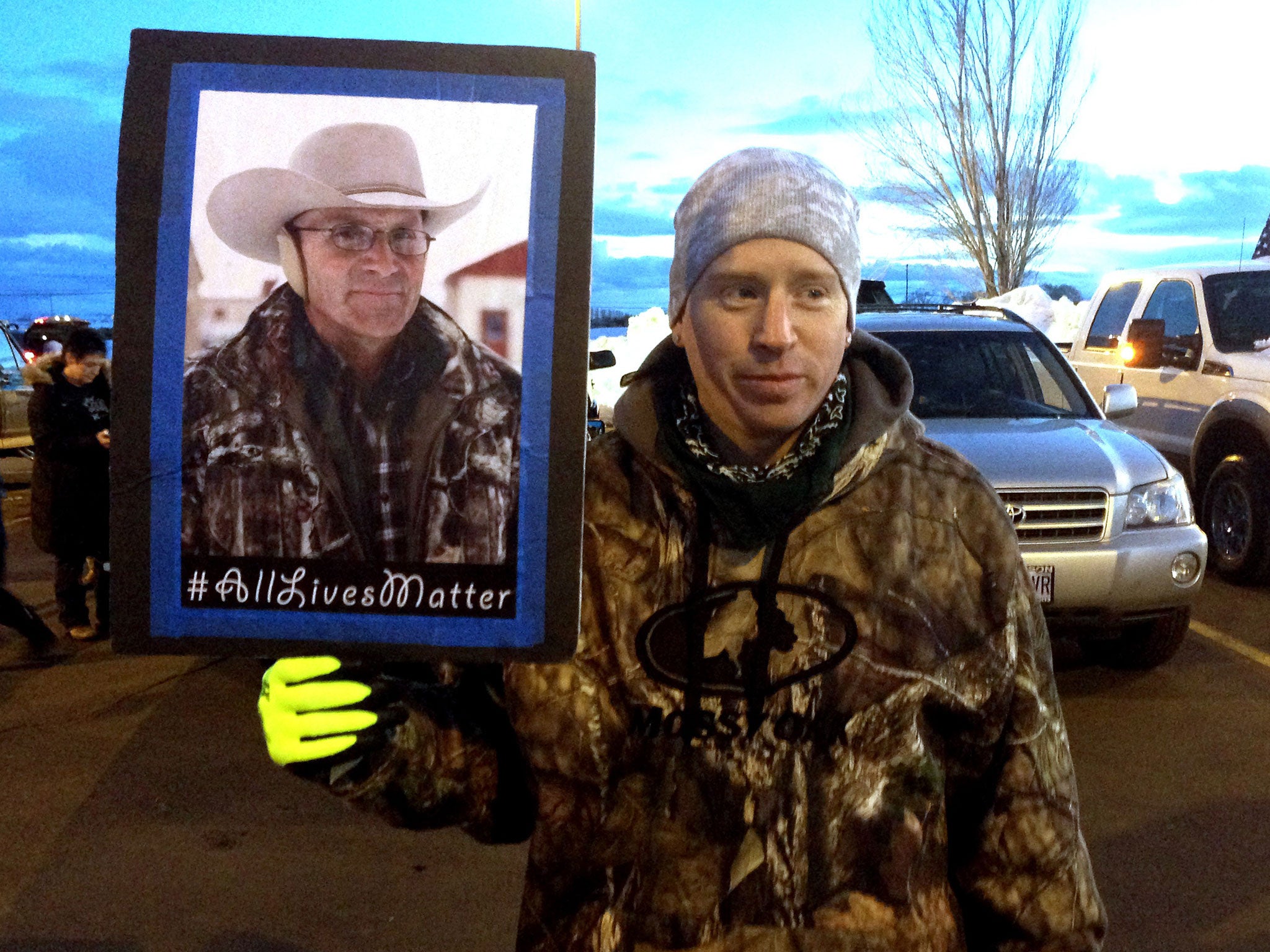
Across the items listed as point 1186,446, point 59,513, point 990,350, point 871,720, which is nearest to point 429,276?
point 871,720

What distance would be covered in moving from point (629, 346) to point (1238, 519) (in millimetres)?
16658

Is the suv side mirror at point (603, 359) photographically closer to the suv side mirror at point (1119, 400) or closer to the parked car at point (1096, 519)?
the parked car at point (1096, 519)

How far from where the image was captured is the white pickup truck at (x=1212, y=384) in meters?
8.45

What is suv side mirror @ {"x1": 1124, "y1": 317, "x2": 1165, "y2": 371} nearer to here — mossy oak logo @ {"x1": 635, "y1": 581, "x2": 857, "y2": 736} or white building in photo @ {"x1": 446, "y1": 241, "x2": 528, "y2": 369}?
mossy oak logo @ {"x1": 635, "y1": 581, "x2": 857, "y2": 736}

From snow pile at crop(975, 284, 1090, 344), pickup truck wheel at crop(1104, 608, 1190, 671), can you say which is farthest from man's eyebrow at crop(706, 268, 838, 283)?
snow pile at crop(975, 284, 1090, 344)

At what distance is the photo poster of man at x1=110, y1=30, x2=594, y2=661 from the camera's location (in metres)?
1.36

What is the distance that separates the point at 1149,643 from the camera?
6426 mm

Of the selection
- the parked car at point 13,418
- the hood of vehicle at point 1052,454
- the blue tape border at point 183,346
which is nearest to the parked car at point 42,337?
the parked car at point 13,418

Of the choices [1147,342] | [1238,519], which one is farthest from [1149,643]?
[1147,342]

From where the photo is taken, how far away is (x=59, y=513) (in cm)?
759

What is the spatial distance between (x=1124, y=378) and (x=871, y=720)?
9.24 meters

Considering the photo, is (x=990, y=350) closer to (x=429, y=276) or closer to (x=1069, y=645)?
(x=1069, y=645)

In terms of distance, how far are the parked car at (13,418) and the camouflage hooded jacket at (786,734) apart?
53.6ft

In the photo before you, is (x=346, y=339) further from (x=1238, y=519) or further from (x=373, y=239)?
(x=1238, y=519)
